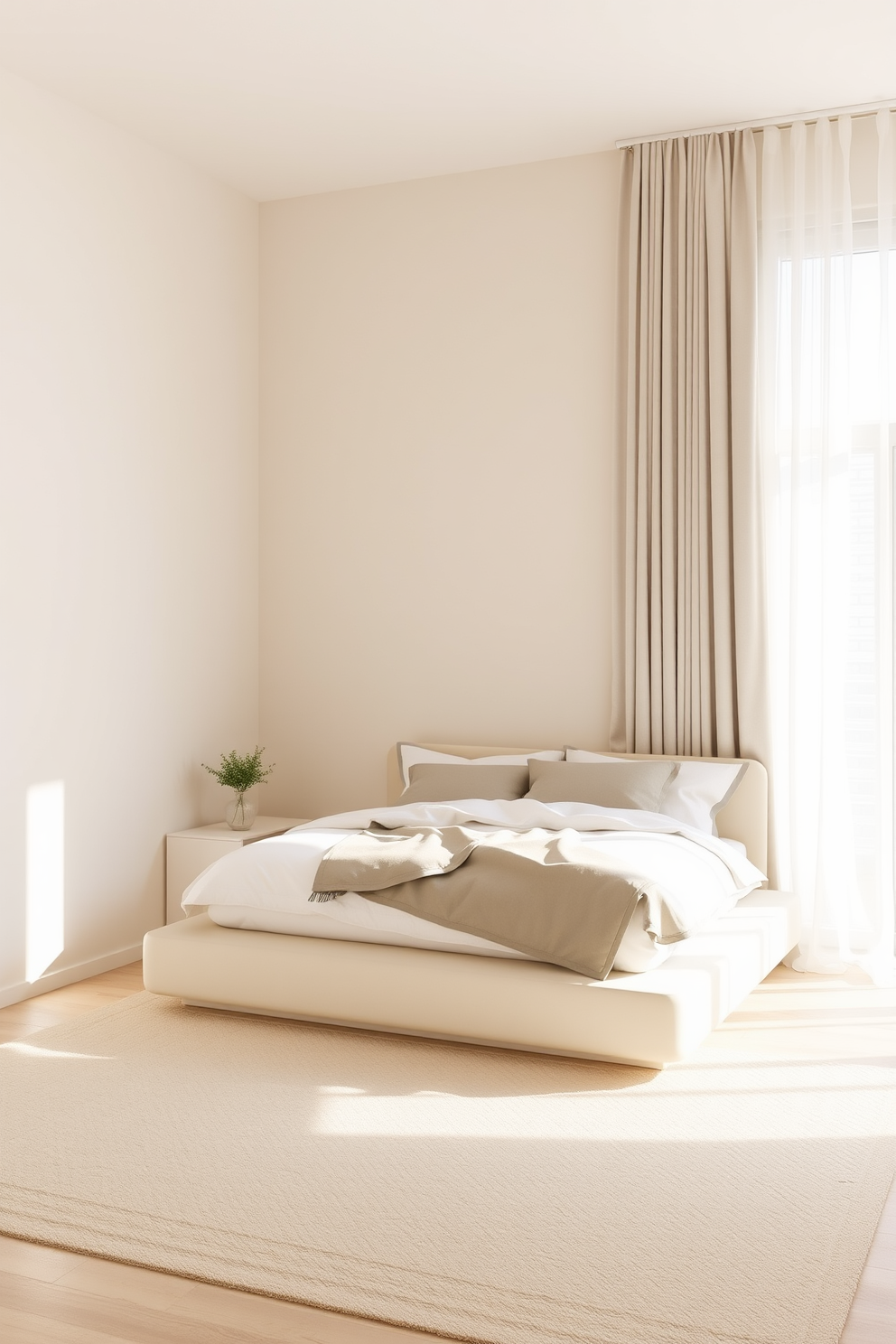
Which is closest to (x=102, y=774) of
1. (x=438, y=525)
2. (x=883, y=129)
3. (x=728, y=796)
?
(x=438, y=525)

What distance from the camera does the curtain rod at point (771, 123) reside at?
14.4 ft

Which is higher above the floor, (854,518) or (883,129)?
(883,129)

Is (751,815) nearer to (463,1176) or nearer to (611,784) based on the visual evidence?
(611,784)

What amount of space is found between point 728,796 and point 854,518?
1.14m

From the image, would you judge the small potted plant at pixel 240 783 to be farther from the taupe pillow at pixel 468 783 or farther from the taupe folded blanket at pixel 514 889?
the taupe folded blanket at pixel 514 889

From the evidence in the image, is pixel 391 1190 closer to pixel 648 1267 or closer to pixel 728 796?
pixel 648 1267

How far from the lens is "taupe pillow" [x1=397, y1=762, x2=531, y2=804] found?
4.47m

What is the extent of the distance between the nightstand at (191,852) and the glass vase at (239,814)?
0.03 metres

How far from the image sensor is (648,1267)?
7.29ft

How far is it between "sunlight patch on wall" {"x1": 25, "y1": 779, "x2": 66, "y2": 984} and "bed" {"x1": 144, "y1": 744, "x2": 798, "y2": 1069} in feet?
2.30

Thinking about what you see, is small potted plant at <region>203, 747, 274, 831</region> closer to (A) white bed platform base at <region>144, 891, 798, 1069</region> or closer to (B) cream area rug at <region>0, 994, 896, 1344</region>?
(A) white bed platform base at <region>144, 891, 798, 1069</region>

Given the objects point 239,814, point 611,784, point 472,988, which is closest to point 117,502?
point 239,814

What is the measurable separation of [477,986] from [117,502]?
241 cm

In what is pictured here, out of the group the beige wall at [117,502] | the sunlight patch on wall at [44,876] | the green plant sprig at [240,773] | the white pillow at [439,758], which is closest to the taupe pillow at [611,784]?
the white pillow at [439,758]
